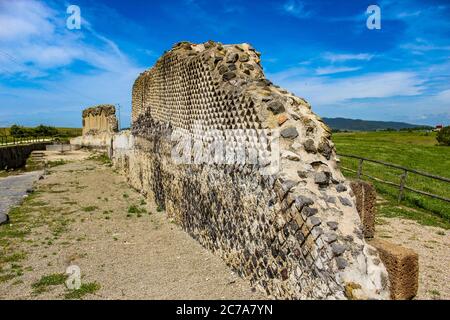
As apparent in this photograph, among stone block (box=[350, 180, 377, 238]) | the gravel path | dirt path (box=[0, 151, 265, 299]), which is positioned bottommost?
dirt path (box=[0, 151, 265, 299])

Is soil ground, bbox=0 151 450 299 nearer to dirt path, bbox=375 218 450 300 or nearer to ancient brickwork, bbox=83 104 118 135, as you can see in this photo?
dirt path, bbox=375 218 450 300

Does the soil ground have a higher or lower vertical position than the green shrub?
lower

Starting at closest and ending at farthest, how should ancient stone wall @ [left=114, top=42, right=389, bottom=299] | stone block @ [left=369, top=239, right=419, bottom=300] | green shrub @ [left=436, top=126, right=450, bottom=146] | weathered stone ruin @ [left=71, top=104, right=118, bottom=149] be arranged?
1. ancient stone wall @ [left=114, top=42, right=389, bottom=299]
2. stone block @ [left=369, top=239, right=419, bottom=300]
3. weathered stone ruin @ [left=71, top=104, right=118, bottom=149]
4. green shrub @ [left=436, top=126, right=450, bottom=146]

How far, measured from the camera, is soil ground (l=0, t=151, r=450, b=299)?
7.83m

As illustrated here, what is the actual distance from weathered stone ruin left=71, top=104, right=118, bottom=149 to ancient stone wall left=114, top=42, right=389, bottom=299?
1034 inches

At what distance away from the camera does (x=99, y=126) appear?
41.0m

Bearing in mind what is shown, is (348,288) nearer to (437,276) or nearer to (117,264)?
(437,276)

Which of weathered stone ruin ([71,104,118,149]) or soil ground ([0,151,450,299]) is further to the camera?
weathered stone ruin ([71,104,118,149])

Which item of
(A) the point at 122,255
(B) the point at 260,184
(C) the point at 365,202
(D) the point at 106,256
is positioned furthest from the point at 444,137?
(D) the point at 106,256

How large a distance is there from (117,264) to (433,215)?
36.1 feet

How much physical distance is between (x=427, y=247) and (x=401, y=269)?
4337 mm

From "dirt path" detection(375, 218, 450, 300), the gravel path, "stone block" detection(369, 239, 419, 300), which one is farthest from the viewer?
the gravel path

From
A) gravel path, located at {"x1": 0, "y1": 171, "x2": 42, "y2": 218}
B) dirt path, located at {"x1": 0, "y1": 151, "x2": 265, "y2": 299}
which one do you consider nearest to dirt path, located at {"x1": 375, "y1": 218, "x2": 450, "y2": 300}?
dirt path, located at {"x1": 0, "y1": 151, "x2": 265, "y2": 299}

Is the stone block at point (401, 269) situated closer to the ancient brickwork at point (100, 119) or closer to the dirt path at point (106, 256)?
the dirt path at point (106, 256)
